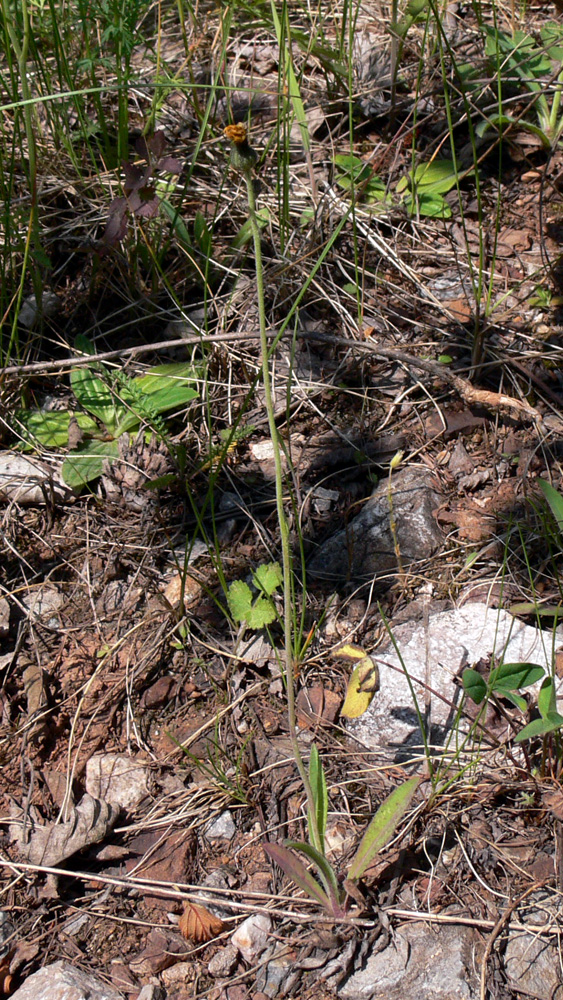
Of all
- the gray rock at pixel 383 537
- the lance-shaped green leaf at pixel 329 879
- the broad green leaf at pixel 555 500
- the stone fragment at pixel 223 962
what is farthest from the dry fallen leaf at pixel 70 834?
the broad green leaf at pixel 555 500

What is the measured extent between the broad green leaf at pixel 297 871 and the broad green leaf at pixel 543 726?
434 mm

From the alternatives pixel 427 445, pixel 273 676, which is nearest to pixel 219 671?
pixel 273 676

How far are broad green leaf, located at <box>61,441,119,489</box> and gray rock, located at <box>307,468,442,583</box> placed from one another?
26.3 inches

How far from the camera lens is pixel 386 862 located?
4.32 ft

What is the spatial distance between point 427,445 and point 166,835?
1.18 meters

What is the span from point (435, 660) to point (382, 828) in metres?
0.45

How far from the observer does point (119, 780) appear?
1.55m

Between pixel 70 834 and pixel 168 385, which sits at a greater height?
pixel 168 385

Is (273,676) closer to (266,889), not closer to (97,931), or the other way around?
(266,889)

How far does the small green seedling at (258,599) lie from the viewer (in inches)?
63.7

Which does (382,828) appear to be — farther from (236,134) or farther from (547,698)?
(236,134)

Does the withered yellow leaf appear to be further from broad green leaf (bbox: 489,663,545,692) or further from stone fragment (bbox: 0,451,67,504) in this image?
stone fragment (bbox: 0,451,67,504)

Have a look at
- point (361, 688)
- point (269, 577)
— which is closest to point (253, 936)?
point (361, 688)

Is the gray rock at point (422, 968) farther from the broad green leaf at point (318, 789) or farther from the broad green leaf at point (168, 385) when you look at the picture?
the broad green leaf at point (168, 385)
